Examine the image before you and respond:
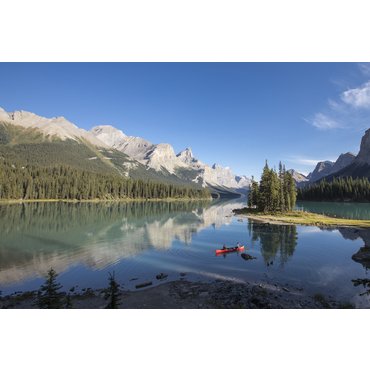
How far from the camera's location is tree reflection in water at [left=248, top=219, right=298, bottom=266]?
156 feet

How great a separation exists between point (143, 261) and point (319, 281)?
79.7 ft

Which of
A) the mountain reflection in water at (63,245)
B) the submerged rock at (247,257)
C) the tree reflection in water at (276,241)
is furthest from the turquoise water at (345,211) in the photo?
the submerged rock at (247,257)

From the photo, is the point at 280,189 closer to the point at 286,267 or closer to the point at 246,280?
the point at 286,267

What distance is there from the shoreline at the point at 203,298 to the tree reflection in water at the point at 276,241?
13.5 m

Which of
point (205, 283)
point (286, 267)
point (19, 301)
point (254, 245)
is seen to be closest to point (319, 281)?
point (286, 267)

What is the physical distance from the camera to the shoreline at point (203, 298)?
2533 cm

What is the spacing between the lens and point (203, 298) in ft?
88.8

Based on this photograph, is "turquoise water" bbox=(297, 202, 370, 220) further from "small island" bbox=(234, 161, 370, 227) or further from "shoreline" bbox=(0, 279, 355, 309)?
"shoreline" bbox=(0, 279, 355, 309)

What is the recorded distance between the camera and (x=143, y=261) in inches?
1694

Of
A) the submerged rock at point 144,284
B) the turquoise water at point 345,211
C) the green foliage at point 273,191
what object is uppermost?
the green foliage at point 273,191

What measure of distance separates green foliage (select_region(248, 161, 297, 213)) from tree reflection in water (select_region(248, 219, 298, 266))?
29.0 metres

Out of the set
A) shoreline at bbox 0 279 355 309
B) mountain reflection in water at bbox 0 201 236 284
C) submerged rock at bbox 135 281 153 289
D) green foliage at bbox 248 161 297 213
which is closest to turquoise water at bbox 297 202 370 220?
green foliage at bbox 248 161 297 213

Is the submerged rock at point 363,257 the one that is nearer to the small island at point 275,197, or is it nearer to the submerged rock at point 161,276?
the submerged rock at point 161,276

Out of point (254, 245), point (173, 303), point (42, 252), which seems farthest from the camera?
point (254, 245)
